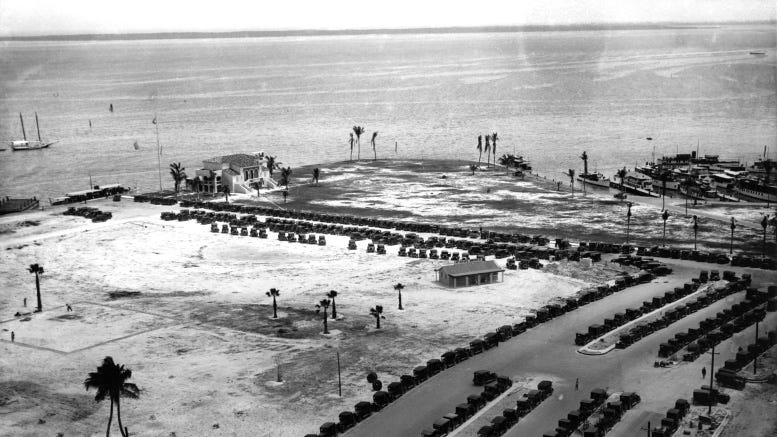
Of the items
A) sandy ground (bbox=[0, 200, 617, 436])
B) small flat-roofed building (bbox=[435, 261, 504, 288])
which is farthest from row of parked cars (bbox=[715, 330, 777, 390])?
small flat-roofed building (bbox=[435, 261, 504, 288])

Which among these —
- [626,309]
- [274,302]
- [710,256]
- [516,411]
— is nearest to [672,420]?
[516,411]

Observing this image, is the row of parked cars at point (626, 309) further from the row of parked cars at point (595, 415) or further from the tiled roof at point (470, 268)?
the row of parked cars at point (595, 415)

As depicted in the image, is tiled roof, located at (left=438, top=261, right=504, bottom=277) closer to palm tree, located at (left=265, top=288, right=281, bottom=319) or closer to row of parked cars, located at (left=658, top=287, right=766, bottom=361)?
palm tree, located at (left=265, top=288, right=281, bottom=319)

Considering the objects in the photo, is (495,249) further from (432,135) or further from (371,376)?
(432,135)

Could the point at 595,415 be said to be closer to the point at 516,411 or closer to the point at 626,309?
the point at 516,411

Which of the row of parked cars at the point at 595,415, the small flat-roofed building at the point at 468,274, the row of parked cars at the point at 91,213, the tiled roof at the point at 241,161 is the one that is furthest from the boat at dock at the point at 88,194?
the row of parked cars at the point at 595,415

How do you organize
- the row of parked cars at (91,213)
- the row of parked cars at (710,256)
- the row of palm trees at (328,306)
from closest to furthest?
the row of palm trees at (328,306), the row of parked cars at (710,256), the row of parked cars at (91,213)
